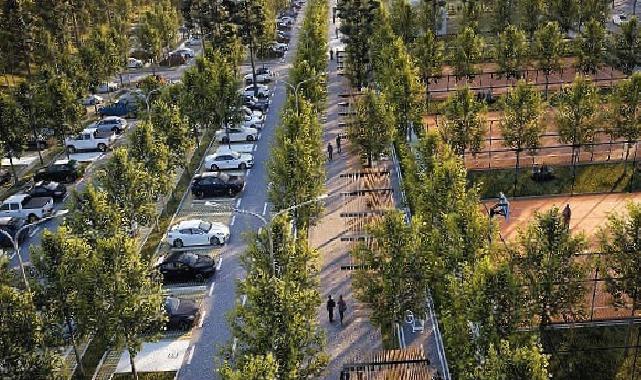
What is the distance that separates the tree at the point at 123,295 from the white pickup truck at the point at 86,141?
29.4 m

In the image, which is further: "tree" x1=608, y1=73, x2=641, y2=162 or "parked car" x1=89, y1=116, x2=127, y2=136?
"parked car" x1=89, y1=116, x2=127, y2=136

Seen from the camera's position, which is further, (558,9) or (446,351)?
(558,9)

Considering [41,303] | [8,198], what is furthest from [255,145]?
[41,303]

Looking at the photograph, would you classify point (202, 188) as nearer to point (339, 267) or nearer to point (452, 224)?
point (339, 267)

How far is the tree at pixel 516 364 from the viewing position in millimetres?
16344

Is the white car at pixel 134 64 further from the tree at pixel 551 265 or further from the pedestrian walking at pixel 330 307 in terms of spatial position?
the tree at pixel 551 265

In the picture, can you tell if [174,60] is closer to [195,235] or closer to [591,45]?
[591,45]

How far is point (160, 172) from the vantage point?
35.8 metres

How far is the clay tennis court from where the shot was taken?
33.7 metres

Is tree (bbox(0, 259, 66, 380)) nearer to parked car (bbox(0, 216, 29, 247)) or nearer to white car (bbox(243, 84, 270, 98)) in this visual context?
parked car (bbox(0, 216, 29, 247))

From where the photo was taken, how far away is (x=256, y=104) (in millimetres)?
58250

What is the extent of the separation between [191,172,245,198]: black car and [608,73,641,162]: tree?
23.6 metres

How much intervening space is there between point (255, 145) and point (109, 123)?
44.1 ft

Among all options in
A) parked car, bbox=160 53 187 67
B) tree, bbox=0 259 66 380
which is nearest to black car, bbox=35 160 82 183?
tree, bbox=0 259 66 380
